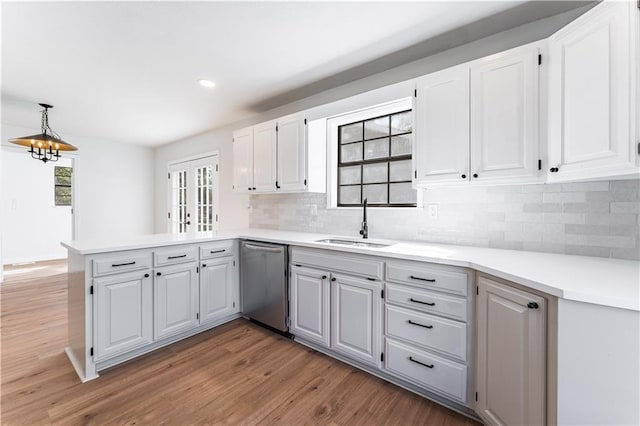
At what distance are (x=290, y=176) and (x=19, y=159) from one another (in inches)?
258

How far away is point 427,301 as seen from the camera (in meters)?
1.75

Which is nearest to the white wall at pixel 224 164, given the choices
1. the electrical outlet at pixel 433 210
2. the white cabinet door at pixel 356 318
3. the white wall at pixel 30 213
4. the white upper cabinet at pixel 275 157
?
the white upper cabinet at pixel 275 157

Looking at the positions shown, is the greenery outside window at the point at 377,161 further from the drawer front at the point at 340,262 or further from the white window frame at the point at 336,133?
the drawer front at the point at 340,262

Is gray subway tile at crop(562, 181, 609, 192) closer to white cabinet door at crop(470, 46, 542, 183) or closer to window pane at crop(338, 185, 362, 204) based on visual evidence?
white cabinet door at crop(470, 46, 542, 183)

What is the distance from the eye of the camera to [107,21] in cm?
193

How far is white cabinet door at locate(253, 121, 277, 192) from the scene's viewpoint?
3.17 metres

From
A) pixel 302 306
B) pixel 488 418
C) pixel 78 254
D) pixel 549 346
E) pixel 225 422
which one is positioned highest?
pixel 78 254

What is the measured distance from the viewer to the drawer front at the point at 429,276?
1639 millimetres

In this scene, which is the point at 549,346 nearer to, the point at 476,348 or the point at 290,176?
the point at 476,348

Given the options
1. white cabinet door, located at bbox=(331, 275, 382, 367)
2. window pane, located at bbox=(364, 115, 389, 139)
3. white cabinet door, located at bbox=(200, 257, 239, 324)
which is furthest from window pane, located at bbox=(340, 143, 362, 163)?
white cabinet door, located at bbox=(200, 257, 239, 324)

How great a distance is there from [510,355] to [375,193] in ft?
5.82

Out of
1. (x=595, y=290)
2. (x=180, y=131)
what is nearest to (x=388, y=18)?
(x=595, y=290)

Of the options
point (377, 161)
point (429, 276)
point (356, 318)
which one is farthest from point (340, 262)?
point (377, 161)

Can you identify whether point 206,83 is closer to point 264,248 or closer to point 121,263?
point 264,248
